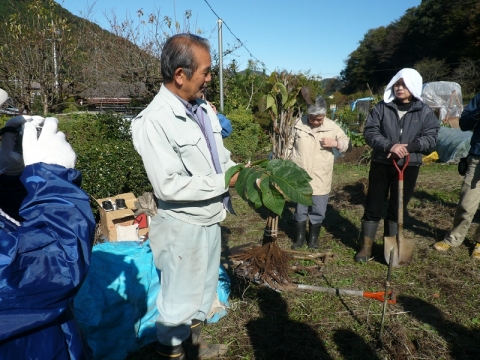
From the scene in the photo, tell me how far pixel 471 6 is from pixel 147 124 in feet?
151

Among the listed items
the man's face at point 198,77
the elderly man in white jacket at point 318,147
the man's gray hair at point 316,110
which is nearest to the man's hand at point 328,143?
the elderly man in white jacket at point 318,147

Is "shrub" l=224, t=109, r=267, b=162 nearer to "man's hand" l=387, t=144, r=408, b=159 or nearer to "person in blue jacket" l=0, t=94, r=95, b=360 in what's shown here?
"man's hand" l=387, t=144, r=408, b=159

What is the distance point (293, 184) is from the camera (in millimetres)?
2088

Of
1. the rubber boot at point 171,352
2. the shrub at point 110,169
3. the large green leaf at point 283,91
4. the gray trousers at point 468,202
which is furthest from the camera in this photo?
the shrub at point 110,169

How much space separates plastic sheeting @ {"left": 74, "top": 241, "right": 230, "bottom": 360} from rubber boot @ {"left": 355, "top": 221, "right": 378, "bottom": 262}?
5.35 feet

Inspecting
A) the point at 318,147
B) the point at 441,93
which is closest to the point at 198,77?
the point at 318,147

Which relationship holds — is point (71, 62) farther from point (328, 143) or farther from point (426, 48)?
point (426, 48)

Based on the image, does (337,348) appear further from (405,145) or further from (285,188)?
(405,145)

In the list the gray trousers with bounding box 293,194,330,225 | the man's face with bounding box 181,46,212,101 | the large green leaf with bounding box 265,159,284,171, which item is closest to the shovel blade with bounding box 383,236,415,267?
the gray trousers with bounding box 293,194,330,225

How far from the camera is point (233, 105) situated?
11.5 meters

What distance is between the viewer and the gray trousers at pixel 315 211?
4.31m

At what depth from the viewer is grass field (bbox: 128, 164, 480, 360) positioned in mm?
2645

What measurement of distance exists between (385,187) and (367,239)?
631mm

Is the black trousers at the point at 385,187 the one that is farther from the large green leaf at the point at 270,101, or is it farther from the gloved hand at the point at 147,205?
the gloved hand at the point at 147,205
